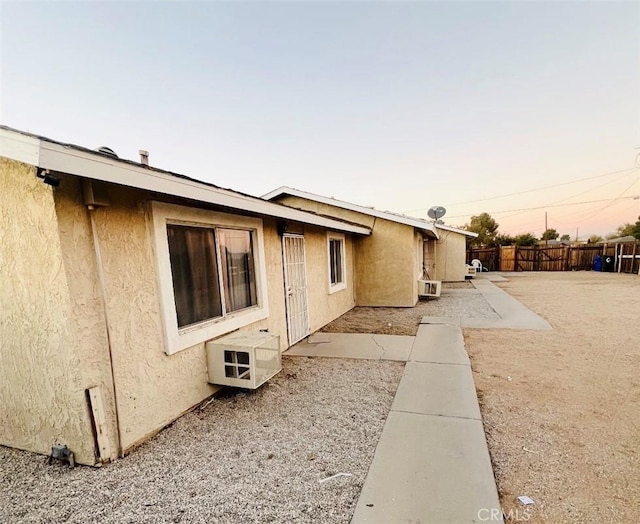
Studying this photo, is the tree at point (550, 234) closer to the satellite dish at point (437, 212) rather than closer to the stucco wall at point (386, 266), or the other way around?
the satellite dish at point (437, 212)

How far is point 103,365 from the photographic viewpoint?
8.32 ft

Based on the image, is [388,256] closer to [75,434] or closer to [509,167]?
[75,434]

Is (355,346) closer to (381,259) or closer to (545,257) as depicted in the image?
(381,259)

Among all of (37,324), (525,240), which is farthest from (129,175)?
(525,240)

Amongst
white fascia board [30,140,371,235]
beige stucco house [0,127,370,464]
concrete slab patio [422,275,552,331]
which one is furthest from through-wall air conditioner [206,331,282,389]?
concrete slab patio [422,275,552,331]

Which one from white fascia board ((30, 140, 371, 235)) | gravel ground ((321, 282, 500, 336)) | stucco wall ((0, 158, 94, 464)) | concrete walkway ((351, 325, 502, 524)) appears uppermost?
white fascia board ((30, 140, 371, 235))

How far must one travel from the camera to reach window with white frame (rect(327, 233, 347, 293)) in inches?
325

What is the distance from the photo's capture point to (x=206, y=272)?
3721mm

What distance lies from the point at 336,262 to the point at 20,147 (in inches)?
295

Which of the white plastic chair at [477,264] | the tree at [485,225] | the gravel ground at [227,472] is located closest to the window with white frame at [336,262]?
the gravel ground at [227,472]

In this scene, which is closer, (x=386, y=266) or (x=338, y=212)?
(x=386, y=266)

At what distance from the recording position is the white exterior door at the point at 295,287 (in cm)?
585

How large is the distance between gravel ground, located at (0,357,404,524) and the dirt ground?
1.24m

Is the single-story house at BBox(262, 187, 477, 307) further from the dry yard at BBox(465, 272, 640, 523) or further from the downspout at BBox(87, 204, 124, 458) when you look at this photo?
the downspout at BBox(87, 204, 124, 458)
